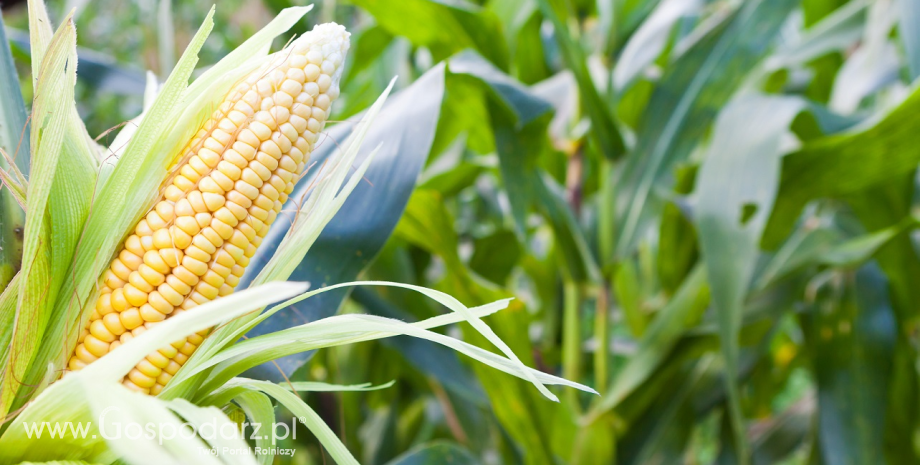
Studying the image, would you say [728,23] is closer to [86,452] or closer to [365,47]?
[365,47]

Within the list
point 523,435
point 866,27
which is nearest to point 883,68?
point 866,27

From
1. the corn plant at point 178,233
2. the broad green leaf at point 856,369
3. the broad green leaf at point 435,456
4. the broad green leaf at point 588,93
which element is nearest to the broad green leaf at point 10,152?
the corn plant at point 178,233

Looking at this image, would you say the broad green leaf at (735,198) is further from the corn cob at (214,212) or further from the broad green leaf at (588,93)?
the corn cob at (214,212)

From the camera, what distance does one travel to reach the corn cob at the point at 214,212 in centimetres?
24

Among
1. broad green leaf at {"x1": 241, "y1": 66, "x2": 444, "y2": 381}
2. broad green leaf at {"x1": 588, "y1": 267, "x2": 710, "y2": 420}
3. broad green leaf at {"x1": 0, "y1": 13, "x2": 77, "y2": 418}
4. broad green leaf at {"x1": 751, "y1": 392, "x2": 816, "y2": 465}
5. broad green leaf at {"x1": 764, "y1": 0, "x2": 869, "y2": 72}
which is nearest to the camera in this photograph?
broad green leaf at {"x1": 0, "y1": 13, "x2": 77, "y2": 418}

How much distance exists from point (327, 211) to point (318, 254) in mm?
115

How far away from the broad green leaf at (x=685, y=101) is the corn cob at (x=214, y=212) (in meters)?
0.42

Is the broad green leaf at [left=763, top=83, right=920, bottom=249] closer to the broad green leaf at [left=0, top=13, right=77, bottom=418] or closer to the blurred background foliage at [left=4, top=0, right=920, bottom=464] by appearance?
the blurred background foliage at [left=4, top=0, right=920, bottom=464]

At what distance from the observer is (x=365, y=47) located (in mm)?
772

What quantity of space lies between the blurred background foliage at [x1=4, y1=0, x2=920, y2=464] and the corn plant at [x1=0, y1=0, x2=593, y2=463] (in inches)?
3.4

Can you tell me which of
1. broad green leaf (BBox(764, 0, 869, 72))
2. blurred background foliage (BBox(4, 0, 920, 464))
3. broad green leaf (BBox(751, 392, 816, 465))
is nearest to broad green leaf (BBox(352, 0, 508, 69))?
blurred background foliage (BBox(4, 0, 920, 464))

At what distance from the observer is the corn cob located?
240 mm

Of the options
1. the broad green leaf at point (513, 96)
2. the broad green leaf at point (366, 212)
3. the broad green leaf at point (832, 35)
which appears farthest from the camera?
the broad green leaf at point (832, 35)

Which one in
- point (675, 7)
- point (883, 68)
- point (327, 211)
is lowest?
point (883, 68)
